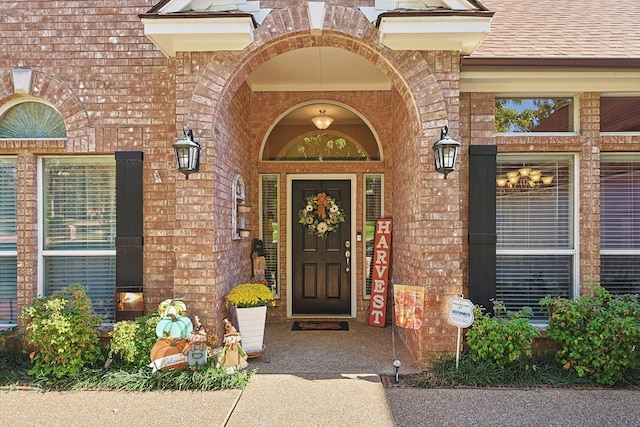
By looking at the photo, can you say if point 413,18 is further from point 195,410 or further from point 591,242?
point 195,410

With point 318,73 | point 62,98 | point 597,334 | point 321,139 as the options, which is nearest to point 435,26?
point 318,73

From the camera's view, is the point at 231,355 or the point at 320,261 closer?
the point at 231,355

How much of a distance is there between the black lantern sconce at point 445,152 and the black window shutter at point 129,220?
10.6ft

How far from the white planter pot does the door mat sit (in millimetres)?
1273

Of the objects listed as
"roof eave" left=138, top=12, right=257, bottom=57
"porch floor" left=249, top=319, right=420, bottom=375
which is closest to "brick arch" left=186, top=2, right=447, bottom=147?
"roof eave" left=138, top=12, right=257, bottom=57

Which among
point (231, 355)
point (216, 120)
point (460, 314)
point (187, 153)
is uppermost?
point (216, 120)

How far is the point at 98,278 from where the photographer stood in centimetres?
477

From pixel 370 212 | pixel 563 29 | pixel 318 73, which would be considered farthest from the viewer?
pixel 370 212

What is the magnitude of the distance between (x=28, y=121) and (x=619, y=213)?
6.90 meters

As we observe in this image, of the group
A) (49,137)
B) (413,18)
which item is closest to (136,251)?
(49,137)

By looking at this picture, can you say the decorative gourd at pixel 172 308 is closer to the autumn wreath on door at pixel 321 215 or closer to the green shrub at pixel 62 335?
the green shrub at pixel 62 335

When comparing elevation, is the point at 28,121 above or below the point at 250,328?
above

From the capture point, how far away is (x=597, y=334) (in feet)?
12.9

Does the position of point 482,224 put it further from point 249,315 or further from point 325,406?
point 249,315
